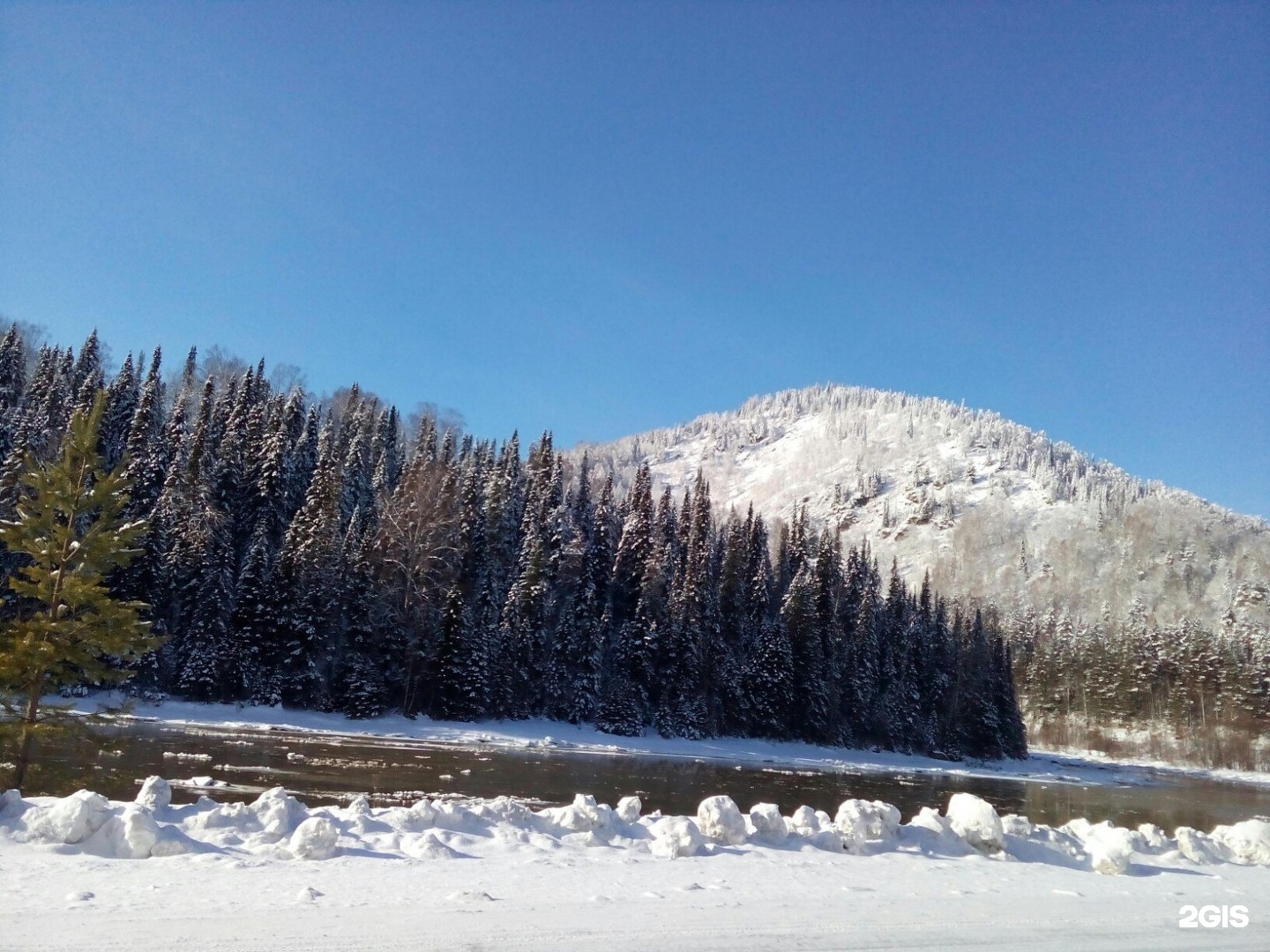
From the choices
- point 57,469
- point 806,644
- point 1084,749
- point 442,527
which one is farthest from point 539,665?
point 1084,749

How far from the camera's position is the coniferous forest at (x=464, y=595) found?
5325 cm

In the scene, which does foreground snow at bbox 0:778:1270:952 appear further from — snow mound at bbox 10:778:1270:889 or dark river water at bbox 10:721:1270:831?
dark river water at bbox 10:721:1270:831

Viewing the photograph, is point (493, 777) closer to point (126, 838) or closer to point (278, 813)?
point (278, 813)

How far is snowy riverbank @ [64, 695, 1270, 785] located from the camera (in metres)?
47.1

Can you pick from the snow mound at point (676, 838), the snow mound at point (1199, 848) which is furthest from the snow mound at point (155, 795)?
the snow mound at point (1199, 848)

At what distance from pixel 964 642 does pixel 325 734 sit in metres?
75.5

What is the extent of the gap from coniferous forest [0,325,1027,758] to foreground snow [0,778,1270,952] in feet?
139

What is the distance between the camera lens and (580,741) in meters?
54.5

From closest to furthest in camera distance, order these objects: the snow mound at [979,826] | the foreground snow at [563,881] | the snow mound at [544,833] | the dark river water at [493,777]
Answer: the foreground snow at [563,881] < the snow mound at [544,833] < the snow mound at [979,826] < the dark river water at [493,777]

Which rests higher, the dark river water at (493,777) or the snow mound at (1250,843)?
the snow mound at (1250,843)

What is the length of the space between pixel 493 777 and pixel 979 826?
19847 mm

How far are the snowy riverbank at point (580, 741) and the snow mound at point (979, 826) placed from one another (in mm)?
35376

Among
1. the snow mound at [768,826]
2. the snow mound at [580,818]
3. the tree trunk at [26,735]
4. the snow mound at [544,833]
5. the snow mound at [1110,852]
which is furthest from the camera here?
the snow mound at [1110,852]

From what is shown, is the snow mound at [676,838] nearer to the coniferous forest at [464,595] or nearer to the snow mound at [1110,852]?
the snow mound at [1110,852]
